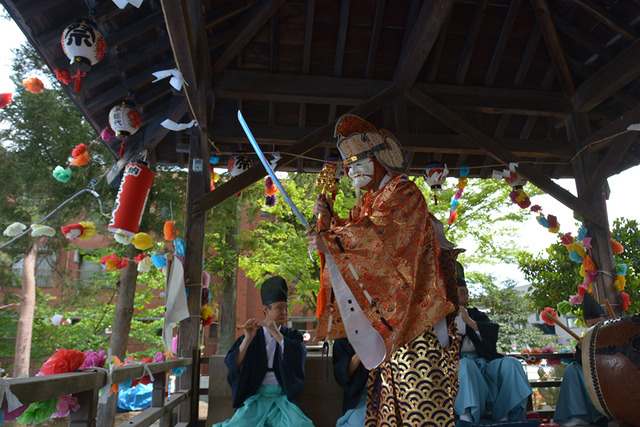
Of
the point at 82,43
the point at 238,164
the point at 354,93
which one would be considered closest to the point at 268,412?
the point at 238,164

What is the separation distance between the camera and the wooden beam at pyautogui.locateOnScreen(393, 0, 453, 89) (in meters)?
4.25

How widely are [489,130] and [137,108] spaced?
183 inches

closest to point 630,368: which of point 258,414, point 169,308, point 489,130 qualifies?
point 258,414

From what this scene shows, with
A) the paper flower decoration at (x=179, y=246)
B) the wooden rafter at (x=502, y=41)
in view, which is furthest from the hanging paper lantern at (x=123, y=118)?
the wooden rafter at (x=502, y=41)

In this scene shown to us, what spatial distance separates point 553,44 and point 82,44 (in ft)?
16.4

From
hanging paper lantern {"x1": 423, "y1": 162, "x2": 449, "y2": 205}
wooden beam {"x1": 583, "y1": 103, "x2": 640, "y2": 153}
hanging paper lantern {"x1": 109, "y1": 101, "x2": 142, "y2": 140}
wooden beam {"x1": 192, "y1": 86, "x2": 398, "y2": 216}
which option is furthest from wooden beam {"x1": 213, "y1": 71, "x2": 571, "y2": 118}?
hanging paper lantern {"x1": 109, "y1": 101, "x2": 142, "y2": 140}

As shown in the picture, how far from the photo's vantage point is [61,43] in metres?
4.04

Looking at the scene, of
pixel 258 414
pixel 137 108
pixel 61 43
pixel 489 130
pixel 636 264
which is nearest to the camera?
pixel 258 414

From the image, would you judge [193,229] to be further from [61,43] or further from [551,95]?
[551,95]

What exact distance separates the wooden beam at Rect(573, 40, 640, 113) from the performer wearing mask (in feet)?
14.2

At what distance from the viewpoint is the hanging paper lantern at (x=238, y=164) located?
590 cm

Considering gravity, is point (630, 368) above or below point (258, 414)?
above

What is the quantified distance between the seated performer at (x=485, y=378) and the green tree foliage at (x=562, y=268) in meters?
5.19

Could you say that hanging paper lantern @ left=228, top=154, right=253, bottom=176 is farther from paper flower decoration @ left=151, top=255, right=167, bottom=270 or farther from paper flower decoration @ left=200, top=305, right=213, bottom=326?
paper flower decoration @ left=200, top=305, right=213, bottom=326
